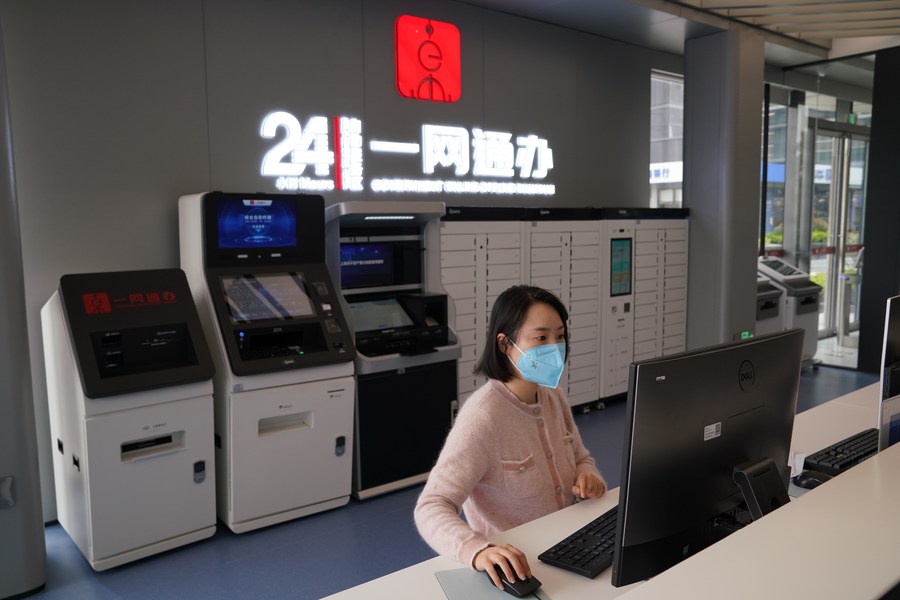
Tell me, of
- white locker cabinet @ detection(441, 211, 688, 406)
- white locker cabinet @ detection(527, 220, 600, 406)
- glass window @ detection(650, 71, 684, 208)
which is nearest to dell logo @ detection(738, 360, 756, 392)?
white locker cabinet @ detection(441, 211, 688, 406)

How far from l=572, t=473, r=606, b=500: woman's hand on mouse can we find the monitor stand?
523 mm

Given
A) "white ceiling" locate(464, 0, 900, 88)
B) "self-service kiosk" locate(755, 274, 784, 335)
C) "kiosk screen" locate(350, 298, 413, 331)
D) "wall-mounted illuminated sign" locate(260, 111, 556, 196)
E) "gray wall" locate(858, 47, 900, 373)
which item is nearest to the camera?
"kiosk screen" locate(350, 298, 413, 331)

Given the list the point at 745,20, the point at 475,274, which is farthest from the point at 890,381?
the point at 745,20

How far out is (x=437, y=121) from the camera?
5.12 metres

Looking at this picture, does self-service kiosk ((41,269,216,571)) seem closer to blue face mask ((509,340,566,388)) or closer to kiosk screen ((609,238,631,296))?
blue face mask ((509,340,566,388))

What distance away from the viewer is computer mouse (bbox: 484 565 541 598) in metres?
1.42

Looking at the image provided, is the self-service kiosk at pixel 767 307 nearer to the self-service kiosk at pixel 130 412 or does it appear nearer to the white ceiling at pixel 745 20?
the white ceiling at pixel 745 20

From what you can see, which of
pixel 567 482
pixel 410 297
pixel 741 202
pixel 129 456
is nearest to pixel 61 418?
pixel 129 456

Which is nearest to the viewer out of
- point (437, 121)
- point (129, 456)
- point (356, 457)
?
point (129, 456)

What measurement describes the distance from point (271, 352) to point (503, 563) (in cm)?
242

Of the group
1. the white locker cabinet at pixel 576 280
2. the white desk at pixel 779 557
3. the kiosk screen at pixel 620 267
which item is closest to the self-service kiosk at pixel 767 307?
the kiosk screen at pixel 620 267

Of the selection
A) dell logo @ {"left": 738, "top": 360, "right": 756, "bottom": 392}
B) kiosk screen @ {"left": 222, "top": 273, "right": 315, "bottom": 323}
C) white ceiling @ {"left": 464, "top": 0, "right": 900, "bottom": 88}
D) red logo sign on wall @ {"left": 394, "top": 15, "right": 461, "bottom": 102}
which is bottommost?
kiosk screen @ {"left": 222, "top": 273, "right": 315, "bottom": 323}

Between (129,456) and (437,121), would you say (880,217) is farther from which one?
(129,456)

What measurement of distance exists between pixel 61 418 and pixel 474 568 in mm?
2721
